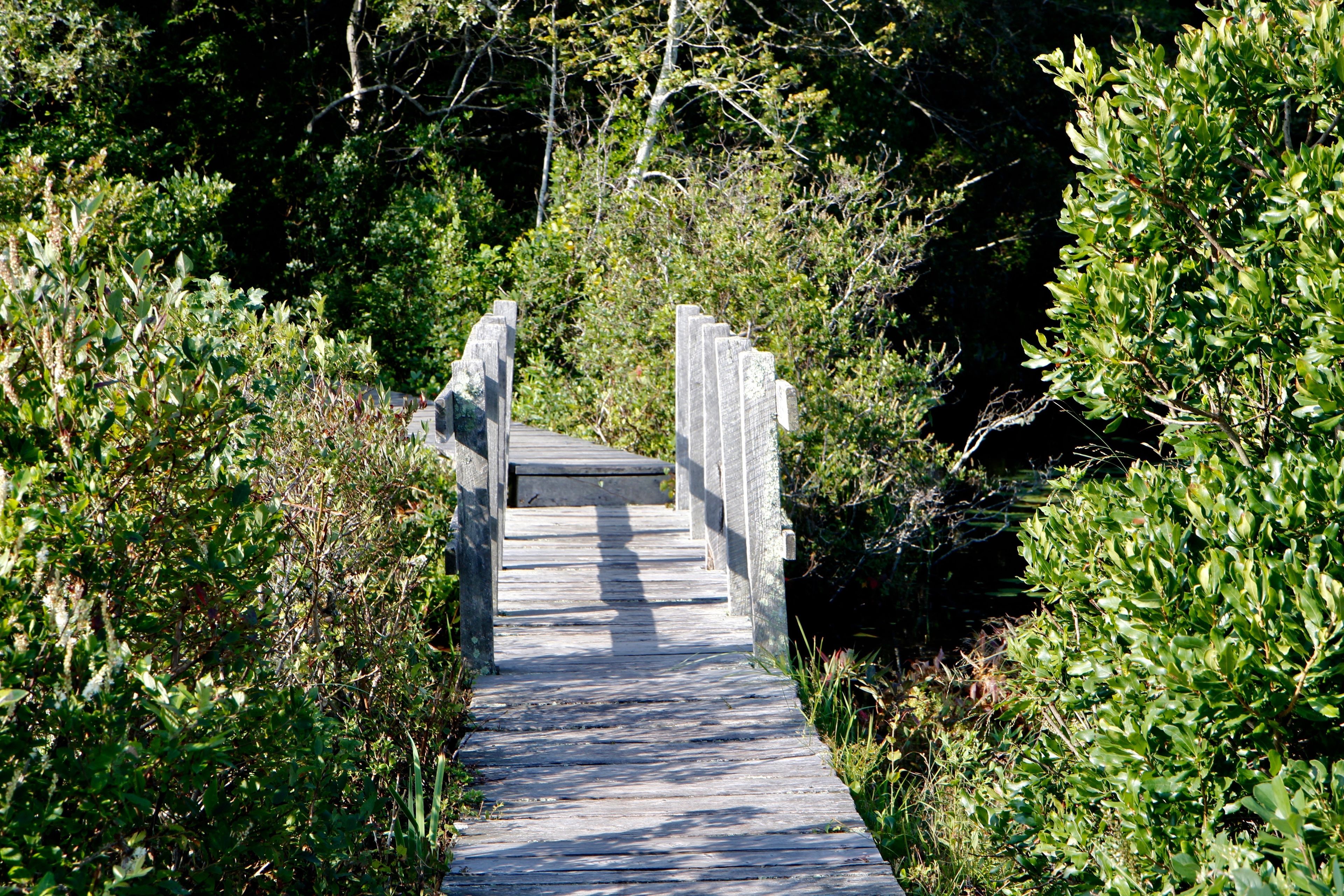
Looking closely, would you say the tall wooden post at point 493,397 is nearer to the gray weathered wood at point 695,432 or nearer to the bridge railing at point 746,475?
the bridge railing at point 746,475

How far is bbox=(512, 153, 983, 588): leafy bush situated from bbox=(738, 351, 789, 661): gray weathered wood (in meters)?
2.78

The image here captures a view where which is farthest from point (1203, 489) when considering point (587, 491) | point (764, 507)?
point (587, 491)

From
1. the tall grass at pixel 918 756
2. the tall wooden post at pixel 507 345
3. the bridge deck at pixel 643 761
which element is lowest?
the tall grass at pixel 918 756

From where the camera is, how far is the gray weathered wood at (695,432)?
6500mm

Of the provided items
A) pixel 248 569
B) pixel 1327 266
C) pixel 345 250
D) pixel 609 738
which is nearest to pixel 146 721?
pixel 248 569

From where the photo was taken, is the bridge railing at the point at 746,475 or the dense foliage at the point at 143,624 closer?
the dense foliage at the point at 143,624

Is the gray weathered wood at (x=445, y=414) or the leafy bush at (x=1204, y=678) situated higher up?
the gray weathered wood at (x=445, y=414)

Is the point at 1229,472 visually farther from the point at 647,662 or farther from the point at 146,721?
the point at 647,662

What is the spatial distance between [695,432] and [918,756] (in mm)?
2178

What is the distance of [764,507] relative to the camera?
4637 millimetres

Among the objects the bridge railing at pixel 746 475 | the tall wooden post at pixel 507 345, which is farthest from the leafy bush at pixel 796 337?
the tall wooden post at pixel 507 345

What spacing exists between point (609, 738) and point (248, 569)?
1990 mm

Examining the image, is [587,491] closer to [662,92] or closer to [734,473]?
[734,473]

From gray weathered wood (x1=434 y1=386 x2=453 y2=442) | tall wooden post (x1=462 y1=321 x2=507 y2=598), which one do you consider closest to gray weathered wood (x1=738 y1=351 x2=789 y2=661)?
tall wooden post (x1=462 y1=321 x2=507 y2=598)
